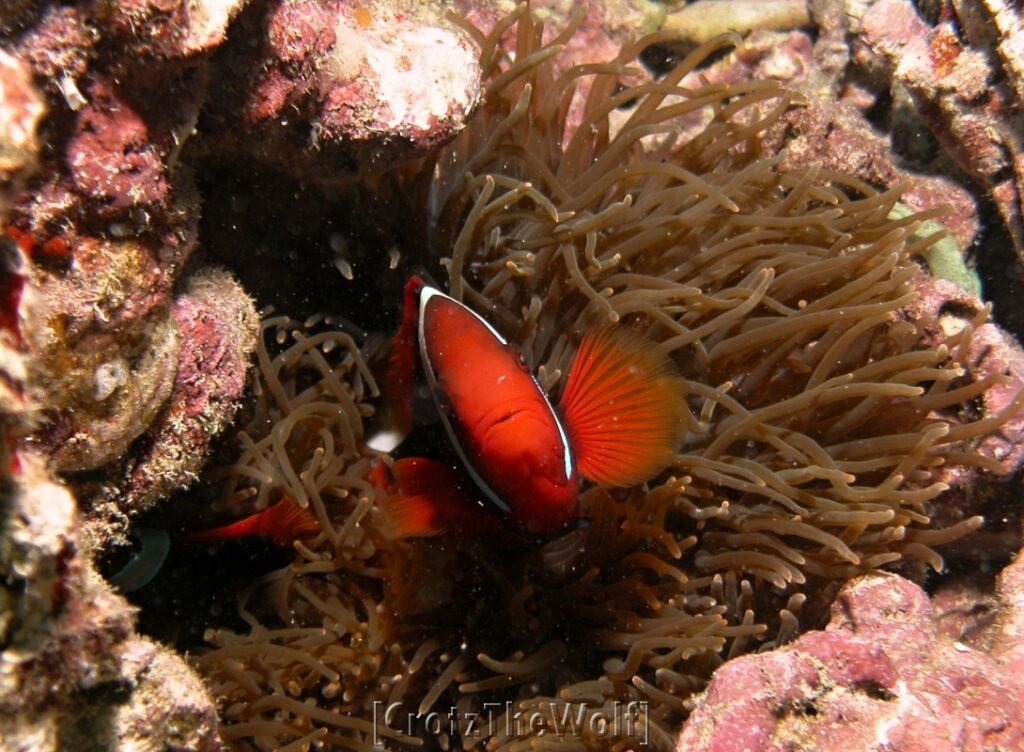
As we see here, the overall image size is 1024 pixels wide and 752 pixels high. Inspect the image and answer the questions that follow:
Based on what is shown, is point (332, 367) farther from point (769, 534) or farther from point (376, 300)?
point (769, 534)

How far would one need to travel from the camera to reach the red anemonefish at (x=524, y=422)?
178 cm

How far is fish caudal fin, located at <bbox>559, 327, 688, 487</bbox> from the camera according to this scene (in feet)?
6.40

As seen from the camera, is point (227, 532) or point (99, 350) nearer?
point (99, 350)

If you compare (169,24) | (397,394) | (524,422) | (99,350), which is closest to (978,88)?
(524,422)

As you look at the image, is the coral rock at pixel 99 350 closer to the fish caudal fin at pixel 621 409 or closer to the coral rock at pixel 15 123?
the coral rock at pixel 15 123

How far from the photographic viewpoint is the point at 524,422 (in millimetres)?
1753

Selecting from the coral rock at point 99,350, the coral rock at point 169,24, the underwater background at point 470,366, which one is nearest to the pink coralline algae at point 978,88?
the underwater background at point 470,366

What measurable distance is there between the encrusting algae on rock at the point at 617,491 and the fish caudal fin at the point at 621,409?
94 millimetres

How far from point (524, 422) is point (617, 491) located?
56 centimetres

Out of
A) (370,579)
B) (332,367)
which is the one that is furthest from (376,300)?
(370,579)

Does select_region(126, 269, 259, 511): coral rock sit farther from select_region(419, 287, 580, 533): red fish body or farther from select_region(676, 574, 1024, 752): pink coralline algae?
select_region(676, 574, 1024, 752): pink coralline algae

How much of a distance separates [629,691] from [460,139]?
1723 mm

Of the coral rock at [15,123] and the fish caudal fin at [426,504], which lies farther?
the fish caudal fin at [426,504]

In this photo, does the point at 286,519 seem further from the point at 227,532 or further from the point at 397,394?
the point at 397,394
